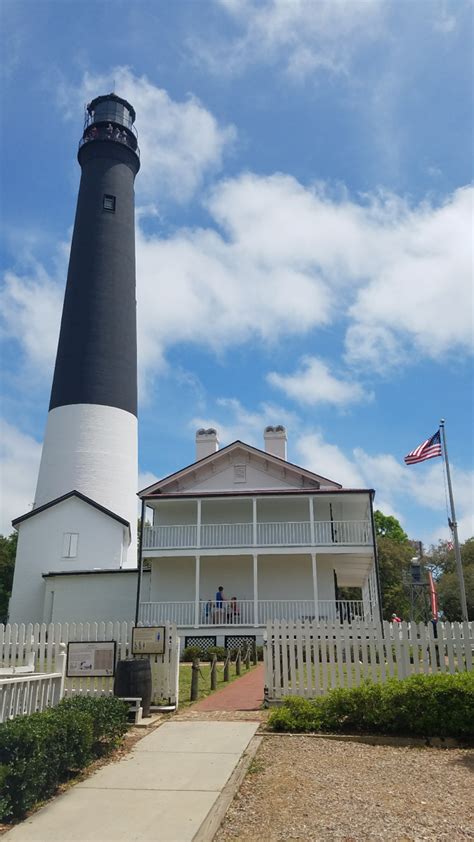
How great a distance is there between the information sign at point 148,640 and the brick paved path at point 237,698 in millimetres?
1128

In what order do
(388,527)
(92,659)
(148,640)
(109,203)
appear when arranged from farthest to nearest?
(388,527) → (109,203) → (148,640) → (92,659)

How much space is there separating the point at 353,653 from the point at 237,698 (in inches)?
102

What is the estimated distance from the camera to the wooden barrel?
9.50 m

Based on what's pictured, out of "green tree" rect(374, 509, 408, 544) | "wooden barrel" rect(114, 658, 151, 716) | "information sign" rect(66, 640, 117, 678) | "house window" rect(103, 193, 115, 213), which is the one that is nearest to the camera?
"wooden barrel" rect(114, 658, 151, 716)

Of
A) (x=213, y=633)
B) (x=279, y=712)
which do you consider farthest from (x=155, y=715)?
(x=213, y=633)

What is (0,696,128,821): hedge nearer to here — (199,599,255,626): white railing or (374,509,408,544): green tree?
(199,599,255,626): white railing

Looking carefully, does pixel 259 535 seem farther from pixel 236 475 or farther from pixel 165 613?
pixel 165 613

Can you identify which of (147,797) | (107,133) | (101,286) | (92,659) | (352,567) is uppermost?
(107,133)

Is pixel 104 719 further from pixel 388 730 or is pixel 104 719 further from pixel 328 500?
pixel 328 500

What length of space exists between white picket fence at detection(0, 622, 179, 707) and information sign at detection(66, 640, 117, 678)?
21cm

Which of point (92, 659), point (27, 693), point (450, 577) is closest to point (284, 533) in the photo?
point (92, 659)

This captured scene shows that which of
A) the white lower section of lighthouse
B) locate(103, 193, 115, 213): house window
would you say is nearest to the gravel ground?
the white lower section of lighthouse

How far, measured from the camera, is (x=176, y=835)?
467cm

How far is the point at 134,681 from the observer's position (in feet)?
31.3
